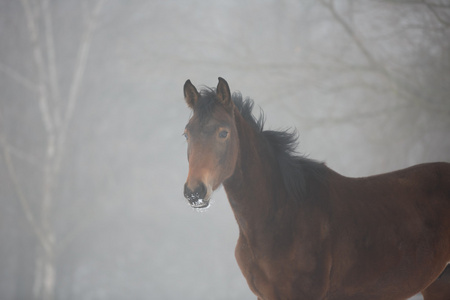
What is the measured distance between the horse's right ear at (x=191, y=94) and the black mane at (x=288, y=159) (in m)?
0.05

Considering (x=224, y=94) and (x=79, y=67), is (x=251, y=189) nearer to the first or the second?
(x=224, y=94)

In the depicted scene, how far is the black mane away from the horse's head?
0.05m

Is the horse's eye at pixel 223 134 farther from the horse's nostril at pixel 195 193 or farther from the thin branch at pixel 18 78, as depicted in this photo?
the thin branch at pixel 18 78

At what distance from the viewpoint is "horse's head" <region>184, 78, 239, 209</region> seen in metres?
2.67

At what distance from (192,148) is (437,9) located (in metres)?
5.35

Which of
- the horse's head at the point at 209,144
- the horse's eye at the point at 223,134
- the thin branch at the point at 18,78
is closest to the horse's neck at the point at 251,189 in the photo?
the horse's head at the point at 209,144

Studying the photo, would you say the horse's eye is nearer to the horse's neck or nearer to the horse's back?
the horse's neck

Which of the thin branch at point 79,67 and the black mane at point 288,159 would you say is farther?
the thin branch at point 79,67

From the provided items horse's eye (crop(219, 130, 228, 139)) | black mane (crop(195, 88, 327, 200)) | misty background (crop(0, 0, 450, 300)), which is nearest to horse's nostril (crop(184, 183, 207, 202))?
horse's eye (crop(219, 130, 228, 139))

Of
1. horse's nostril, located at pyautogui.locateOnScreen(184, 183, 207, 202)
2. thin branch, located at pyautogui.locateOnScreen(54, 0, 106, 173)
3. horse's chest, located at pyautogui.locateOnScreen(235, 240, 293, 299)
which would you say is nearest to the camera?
horse's nostril, located at pyautogui.locateOnScreen(184, 183, 207, 202)

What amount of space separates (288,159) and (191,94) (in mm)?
838

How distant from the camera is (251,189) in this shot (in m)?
3.08

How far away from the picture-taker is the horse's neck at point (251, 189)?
10.0 feet

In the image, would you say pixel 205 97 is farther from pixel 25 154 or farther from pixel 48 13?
pixel 48 13
